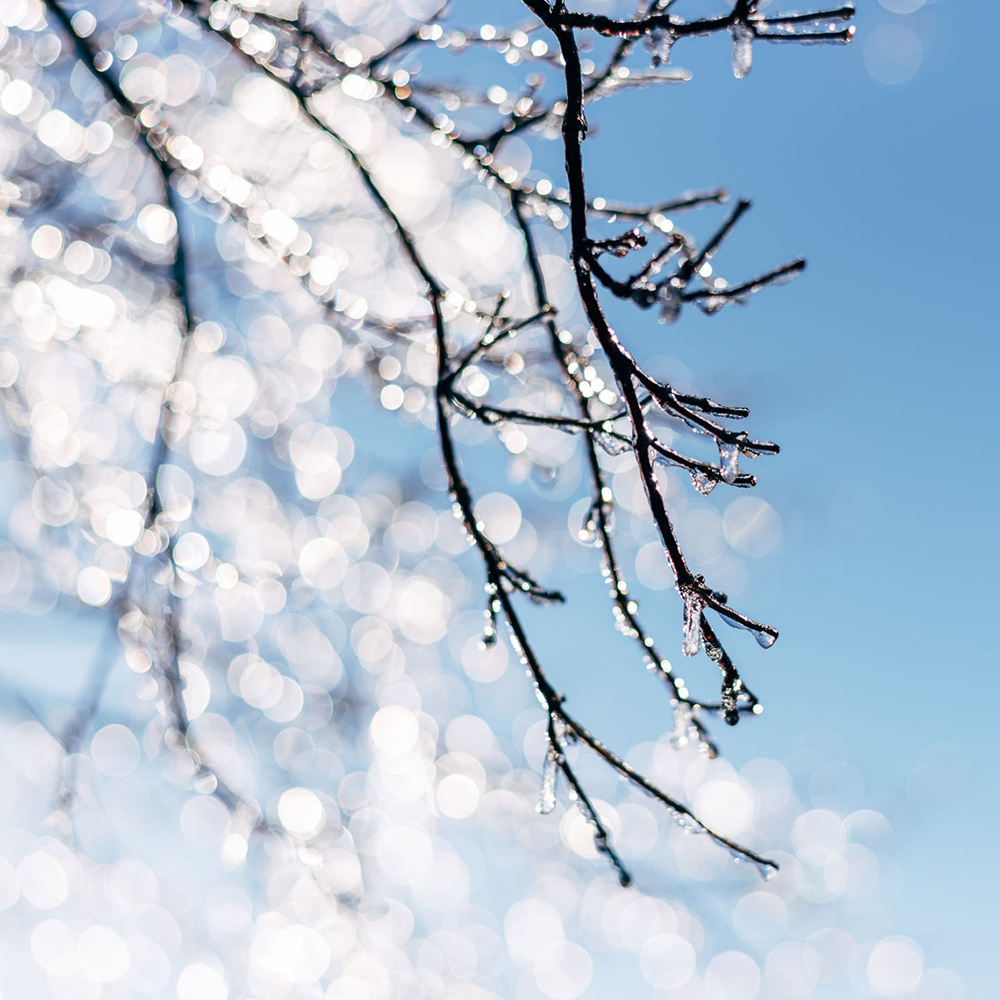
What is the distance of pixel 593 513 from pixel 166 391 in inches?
51.8

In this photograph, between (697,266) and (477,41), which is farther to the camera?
(477,41)

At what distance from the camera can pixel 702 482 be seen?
1.12 meters

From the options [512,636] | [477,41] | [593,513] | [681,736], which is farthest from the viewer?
[477,41]

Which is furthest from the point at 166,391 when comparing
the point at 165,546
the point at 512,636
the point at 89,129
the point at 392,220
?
the point at 89,129

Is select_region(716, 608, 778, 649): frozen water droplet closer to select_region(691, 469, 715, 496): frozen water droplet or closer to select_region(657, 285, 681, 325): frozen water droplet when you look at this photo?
select_region(691, 469, 715, 496): frozen water droplet

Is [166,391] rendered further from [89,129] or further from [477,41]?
[89,129]

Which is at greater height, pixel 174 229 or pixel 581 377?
pixel 174 229

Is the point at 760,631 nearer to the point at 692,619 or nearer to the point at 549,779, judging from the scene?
the point at 692,619

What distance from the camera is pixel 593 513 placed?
5.42 ft

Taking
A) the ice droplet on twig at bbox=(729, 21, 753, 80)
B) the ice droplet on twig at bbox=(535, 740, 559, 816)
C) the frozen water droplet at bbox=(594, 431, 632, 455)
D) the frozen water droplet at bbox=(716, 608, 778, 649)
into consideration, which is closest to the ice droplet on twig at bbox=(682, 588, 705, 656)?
the frozen water droplet at bbox=(716, 608, 778, 649)

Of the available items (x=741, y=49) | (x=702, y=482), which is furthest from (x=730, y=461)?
(x=741, y=49)

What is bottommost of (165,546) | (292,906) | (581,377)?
(292,906)

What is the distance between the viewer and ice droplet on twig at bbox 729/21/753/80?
39.9 inches

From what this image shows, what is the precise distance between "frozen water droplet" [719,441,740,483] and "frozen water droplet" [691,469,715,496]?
1.0 inches
